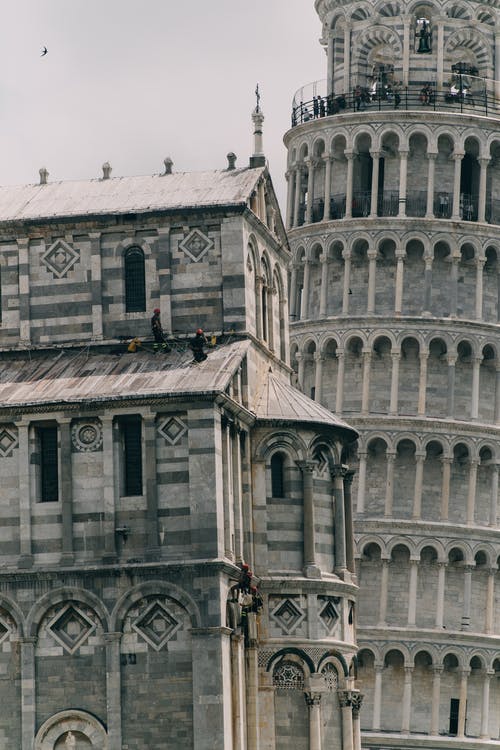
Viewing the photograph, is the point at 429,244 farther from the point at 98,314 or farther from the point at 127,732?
the point at 127,732

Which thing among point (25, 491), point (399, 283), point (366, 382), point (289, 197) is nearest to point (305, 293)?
point (399, 283)

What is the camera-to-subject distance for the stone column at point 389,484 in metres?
137

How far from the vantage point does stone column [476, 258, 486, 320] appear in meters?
139

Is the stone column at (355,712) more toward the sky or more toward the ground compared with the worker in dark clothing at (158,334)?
more toward the ground

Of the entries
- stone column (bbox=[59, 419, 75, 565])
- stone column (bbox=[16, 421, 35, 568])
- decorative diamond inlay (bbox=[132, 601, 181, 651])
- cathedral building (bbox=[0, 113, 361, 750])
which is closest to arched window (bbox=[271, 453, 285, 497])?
cathedral building (bbox=[0, 113, 361, 750])

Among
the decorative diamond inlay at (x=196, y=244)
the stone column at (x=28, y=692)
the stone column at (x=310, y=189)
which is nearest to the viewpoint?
the stone column at (x=28, y=692)

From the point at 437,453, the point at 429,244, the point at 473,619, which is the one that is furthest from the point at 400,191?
the point at 473,619

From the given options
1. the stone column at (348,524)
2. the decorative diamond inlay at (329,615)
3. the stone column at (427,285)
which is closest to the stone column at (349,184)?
the stone column at (427,285)

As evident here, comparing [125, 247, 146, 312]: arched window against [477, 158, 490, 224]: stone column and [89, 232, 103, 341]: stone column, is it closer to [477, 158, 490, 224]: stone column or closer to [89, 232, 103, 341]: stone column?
[89, 232, 103, 341]: stone column

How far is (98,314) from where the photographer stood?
96250 mm

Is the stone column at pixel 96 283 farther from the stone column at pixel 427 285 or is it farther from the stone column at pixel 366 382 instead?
the stone column at pixel 427 285

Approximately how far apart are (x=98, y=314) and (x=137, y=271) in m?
2.24

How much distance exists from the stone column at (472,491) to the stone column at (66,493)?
50852mm

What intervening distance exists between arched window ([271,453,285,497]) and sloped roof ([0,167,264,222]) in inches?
379
